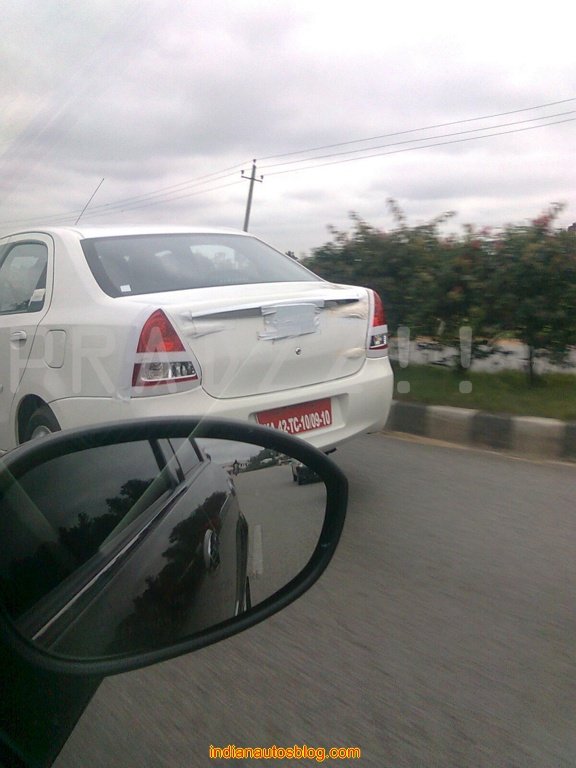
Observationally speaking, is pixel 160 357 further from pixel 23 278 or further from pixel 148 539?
pixel 148 539

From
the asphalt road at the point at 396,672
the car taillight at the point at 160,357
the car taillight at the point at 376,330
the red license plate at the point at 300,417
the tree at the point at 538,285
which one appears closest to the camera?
the asphalt road at the point at 396,672

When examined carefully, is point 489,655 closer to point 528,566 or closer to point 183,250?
point 528,566

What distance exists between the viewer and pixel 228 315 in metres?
3.65

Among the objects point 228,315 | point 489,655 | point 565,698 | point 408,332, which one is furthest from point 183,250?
point 408,332

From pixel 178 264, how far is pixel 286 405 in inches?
38.9

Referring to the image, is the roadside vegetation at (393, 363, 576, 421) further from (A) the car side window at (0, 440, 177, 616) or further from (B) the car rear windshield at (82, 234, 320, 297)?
(A) the car side window at (0, 440, 177, 616)

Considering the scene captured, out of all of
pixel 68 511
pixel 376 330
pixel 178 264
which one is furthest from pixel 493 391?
pixel 68 511

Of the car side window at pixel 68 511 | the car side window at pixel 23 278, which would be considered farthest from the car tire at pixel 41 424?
the car side window at pixel 68 511

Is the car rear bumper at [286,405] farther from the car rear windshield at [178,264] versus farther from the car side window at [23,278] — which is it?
the car side window at [23,278]

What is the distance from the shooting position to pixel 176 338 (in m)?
3.52

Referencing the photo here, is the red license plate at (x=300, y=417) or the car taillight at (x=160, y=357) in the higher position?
the car taillight at (x=160, y=357)

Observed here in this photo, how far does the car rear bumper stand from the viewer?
11.4 feet

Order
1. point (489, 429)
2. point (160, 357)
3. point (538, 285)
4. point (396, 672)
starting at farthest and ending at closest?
1. point (538, 285)
2. point (489, 429)
3. point (160, 357)
4. point (396, 672)

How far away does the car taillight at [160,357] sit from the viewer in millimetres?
3469
